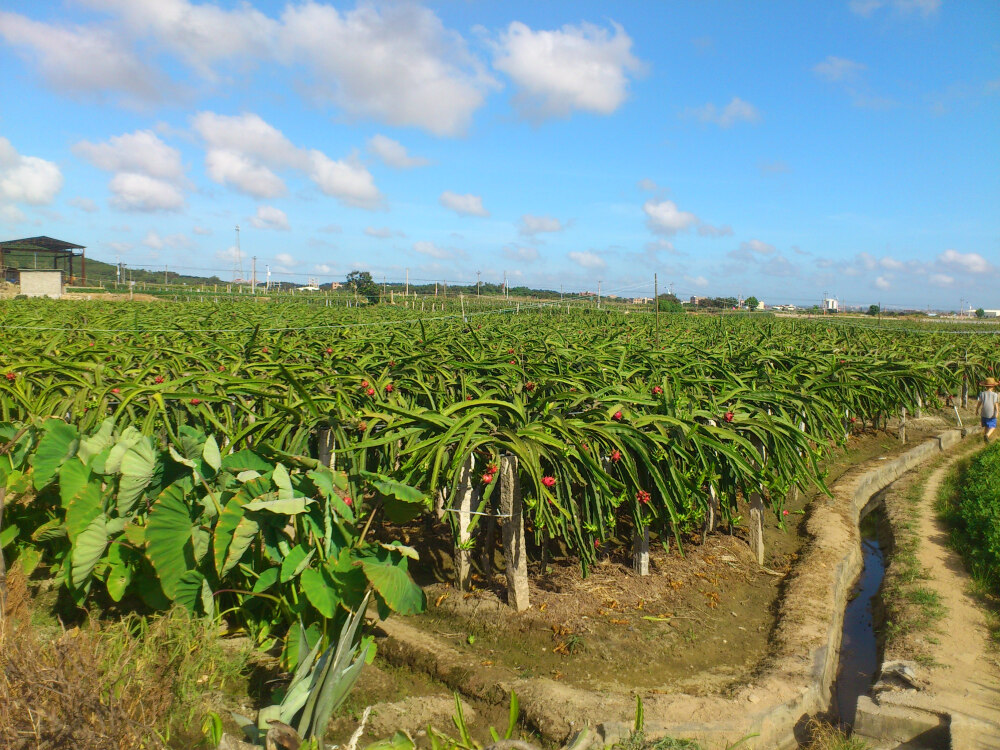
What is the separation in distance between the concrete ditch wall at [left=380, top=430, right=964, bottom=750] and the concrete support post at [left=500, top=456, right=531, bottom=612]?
0.47m

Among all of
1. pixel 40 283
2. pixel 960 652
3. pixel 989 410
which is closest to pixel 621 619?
pixel 960 652

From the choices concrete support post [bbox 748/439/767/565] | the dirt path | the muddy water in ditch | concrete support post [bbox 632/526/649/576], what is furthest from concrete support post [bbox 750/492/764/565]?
the dirt path

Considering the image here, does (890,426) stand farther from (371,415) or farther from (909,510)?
(371,415)

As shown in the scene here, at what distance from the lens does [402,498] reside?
3186 millimetres

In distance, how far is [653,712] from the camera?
3.09 meters

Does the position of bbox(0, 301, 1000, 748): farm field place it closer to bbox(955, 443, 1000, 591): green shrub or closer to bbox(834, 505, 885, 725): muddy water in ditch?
bbox(834, 505, 885, 725): muddy water in ditch

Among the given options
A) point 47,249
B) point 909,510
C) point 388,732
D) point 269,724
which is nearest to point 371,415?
point 388,732

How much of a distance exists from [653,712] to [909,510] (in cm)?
516

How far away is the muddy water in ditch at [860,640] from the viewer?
13.2ft

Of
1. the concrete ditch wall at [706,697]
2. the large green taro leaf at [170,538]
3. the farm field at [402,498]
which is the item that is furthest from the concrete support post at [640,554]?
the large green taro leaf at [170,538]

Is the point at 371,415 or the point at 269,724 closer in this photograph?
the point at 269,724

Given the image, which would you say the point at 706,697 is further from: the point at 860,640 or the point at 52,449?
the point at 52,449

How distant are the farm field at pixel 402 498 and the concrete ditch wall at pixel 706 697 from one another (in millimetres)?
153

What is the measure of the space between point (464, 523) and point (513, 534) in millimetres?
277
